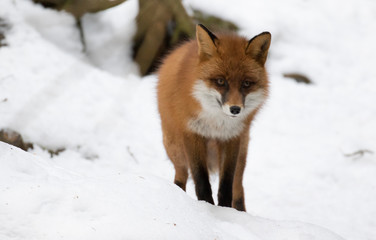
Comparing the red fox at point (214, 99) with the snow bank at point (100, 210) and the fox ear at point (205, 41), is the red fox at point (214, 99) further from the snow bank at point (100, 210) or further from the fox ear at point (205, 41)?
the snow bank at point (100, 210)

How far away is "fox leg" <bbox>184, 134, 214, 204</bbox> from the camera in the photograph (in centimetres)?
351

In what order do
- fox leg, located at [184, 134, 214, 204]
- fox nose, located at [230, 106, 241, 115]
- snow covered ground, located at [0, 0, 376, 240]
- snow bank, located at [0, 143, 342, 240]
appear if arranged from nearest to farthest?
1. snow bank, located at [0, 143, 342, 240]
2. snow covered ground, located at [0, 0, 376, 240]
3. fox nose, located at [230, 106, 241, 115]
4. fox leg, located at [184, 134, 214, 204]

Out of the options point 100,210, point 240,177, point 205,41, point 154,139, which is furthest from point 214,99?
point 154,139

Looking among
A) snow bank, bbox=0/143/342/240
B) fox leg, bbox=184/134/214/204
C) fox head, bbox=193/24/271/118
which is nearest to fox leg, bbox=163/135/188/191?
fox leg, bbox=184/134/214/204

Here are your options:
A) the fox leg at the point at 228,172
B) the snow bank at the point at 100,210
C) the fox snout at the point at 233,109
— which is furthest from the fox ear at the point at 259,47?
the snow bank at the point at 100,210

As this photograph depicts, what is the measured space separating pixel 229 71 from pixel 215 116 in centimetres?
39

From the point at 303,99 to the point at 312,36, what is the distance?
2.26 meters

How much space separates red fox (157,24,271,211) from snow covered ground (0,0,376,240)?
1.67 feet

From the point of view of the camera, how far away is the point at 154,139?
6.13 metres

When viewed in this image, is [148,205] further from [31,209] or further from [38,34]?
[38,34]

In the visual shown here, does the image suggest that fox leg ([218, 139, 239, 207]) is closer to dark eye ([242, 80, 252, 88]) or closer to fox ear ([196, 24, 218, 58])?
dark eye ([242, 80, 252, 88])

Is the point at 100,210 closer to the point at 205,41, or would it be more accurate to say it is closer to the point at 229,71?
the point at 229,71

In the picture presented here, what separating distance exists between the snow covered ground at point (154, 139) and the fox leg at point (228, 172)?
1.62ft

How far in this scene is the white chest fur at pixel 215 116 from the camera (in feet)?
10.7
